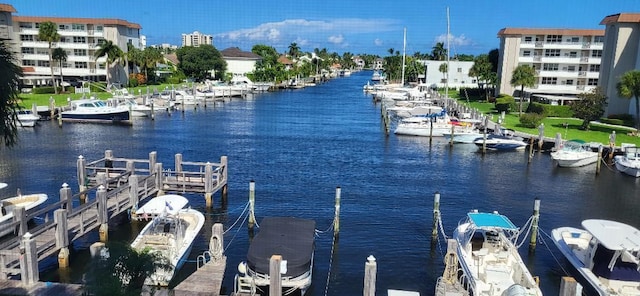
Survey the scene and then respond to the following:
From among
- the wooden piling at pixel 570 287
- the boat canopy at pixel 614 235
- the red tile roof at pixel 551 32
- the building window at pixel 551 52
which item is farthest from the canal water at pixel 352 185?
the building window at pixel 551 52

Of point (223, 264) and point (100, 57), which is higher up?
point (100, 57)

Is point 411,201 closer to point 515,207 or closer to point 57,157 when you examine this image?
point 515,207

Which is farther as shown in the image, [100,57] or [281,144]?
[100,57]

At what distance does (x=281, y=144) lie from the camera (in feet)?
143

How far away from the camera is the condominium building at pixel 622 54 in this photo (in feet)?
Answer: 163

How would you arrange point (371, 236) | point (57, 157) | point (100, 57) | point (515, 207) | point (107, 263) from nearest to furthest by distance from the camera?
point (107, 263), point (371, 236), point (515, 207), point (57, 157), point (100, 57)

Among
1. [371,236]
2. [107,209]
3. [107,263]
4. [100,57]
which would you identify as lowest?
[371,236]

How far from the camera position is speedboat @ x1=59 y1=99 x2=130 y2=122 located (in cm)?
5191

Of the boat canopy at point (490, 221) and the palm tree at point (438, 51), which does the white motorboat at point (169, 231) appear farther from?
the palm tree at point (438, 51)

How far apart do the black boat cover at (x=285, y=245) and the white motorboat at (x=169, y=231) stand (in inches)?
98.5

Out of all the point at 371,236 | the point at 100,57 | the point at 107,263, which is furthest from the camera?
the point at 100,57

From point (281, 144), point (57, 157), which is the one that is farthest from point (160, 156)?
point (281, 144)

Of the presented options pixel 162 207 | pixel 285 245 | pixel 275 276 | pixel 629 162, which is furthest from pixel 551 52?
pixel 275 276

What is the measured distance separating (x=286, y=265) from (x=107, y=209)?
8.82 metres
